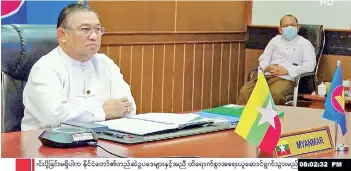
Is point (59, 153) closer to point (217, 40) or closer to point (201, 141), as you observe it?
point (201, 141)

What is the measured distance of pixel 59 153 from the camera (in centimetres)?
155

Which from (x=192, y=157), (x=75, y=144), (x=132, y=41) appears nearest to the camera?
(x=192, y=157)

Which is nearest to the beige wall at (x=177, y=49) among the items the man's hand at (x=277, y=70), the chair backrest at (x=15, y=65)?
the man's hand at (x=277, y=70)

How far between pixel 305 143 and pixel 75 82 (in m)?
0.91

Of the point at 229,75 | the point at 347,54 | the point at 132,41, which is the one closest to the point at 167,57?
the point at 132,41

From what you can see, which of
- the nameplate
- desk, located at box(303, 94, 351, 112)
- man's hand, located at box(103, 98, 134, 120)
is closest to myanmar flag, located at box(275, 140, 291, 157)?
the nameplate

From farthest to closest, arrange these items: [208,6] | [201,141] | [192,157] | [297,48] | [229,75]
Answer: [229,75]
[208,6]
[297,48]
[201,141]
[192,157]

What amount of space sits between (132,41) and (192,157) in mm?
3002

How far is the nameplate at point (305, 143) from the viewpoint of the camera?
59.8 inches

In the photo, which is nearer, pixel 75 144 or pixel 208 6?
pixel 75 144

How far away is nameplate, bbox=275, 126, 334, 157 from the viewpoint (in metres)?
1.52

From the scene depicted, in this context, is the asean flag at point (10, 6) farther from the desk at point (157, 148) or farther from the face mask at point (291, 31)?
the face mask at point (291, 31)

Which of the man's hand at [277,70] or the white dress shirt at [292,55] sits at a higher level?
the white dress shirt at [292,55]
